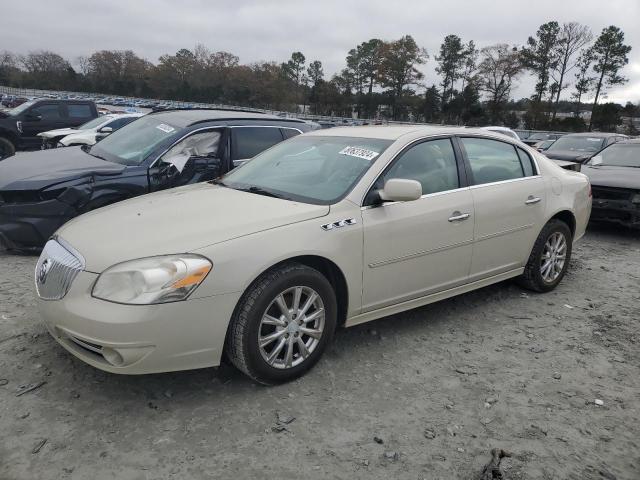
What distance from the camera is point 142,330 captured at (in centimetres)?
259

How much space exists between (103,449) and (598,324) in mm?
3759

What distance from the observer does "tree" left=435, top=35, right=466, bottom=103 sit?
6216 centimetres

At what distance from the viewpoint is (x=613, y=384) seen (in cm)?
327

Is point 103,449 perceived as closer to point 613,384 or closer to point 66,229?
point 66,229

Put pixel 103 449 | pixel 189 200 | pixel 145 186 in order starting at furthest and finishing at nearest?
pixel 145 186, pixel 189 200, pixel 103 449

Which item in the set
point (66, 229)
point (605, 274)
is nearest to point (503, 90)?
point (605, 274)

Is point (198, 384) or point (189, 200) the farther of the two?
point (189, 200)

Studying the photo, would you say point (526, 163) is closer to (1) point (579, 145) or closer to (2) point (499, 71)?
(1) point (579, 145)

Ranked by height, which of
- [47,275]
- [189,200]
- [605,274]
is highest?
[189,200]

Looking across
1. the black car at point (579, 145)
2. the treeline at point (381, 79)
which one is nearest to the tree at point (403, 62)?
the treeline at point (381, 79)

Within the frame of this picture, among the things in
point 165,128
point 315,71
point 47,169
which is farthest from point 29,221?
point 315,71

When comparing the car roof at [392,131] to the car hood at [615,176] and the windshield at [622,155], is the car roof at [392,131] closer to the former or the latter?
the car hood at [615,176]

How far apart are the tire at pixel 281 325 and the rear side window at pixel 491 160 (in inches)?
69.7

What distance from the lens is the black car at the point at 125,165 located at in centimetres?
506
